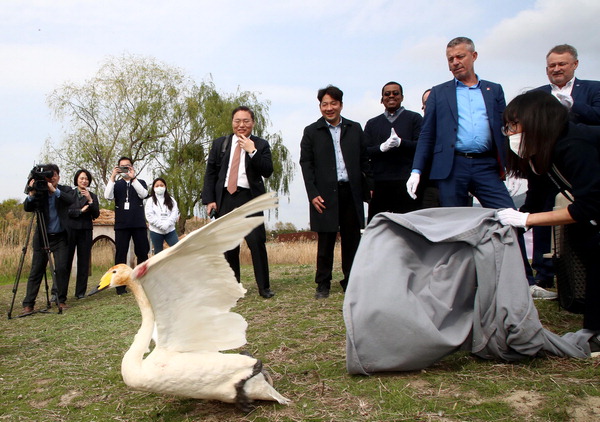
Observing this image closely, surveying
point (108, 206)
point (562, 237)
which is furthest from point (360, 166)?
point (108, 206)

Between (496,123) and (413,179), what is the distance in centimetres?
79

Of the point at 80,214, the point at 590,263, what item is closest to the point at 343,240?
the point at 590,263

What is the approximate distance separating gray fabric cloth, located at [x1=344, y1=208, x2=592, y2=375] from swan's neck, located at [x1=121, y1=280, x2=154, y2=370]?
105 centimetres

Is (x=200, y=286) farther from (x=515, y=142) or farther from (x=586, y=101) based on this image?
(x=586, y=101)

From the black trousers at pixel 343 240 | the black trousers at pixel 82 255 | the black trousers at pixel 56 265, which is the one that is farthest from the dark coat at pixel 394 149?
the black trousers at pixel 82 255

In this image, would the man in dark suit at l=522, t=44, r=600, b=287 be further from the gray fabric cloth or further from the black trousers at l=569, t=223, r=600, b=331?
the gray fabric cloth

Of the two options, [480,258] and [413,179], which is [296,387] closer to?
[480,258]

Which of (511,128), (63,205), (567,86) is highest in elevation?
(567,86)

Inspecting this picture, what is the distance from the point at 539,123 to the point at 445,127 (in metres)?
1.44

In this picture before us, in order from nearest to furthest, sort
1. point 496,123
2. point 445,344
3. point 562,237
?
1. point 445,344
2. point 562,237
3. point 496,123

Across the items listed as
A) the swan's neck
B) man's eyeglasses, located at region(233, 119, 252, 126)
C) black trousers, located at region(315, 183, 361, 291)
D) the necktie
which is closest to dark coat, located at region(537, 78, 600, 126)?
black trousers, located at region(315, 183, 361, 291)

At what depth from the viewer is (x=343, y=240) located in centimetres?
548

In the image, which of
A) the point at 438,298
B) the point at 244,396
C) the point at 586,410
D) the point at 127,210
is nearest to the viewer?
the point at 586,410

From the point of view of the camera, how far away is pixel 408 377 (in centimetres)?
287
